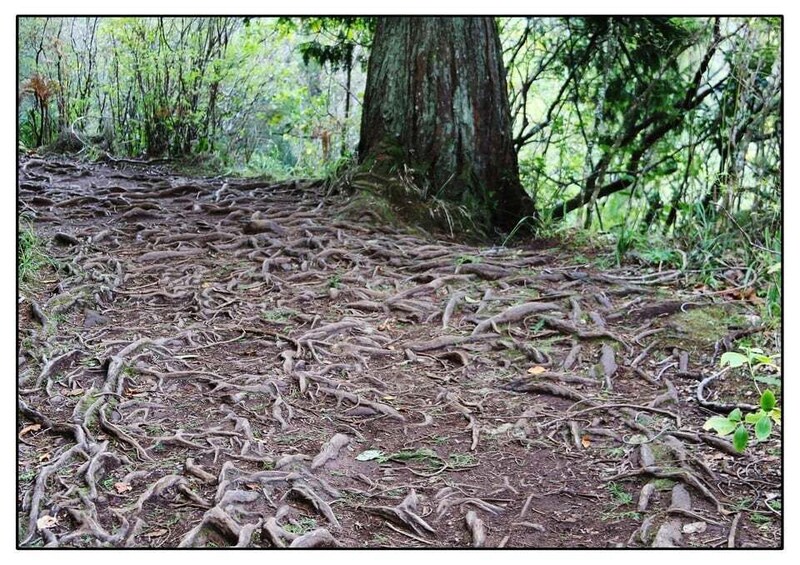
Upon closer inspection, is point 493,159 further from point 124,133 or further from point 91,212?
point 124,133

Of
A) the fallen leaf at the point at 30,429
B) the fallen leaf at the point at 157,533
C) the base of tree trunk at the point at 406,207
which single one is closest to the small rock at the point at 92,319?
the fallen leaf at the point at 30,429

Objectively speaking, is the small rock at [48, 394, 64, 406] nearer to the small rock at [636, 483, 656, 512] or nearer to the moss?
the small rock at [636, 483, 656, 512]

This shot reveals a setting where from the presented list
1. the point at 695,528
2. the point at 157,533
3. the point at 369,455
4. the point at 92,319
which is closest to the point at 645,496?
the point at 695,528

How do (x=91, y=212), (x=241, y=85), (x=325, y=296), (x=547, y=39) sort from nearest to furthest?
1. (x=325, y=296)
2. (x=91, y=212)
3. (x=547, y=39)
4. (x=241, y=85)

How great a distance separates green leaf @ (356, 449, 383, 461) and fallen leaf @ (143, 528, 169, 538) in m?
0.92

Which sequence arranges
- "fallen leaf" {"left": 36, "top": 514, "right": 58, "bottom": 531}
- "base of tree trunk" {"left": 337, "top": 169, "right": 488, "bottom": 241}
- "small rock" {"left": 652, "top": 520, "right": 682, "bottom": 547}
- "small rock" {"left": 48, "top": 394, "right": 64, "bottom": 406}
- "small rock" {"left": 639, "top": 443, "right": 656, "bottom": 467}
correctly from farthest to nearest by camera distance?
"base of tree trunk" {"left": 337, "top": 169, "right": 488, "bottom": 241}
"small rock" {"left": 48, "top": 394, "right": 64, "bottom": 406}
"small rock" {"left": 639, "top": 443, "right": 656, "bottom": 467}
"small rock" {"left": 652, "top": 520, "right": 682, "bottom": 547}
"fallen leaf" {"left": 36, "top": 514, "right": 58, "bottom": 531}

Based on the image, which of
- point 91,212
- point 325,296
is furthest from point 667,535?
point 91,212

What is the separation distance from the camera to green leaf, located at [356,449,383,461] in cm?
333

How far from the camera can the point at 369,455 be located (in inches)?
132

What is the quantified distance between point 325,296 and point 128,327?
1278 millimetres

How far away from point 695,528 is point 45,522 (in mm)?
2284

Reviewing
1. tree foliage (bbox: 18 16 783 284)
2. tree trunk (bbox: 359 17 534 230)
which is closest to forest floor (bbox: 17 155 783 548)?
tree trunk (bbox: 359 17 534 230)

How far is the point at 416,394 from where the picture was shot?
3.98m

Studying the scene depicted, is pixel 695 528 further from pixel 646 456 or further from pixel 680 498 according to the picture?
pixel 646 456
